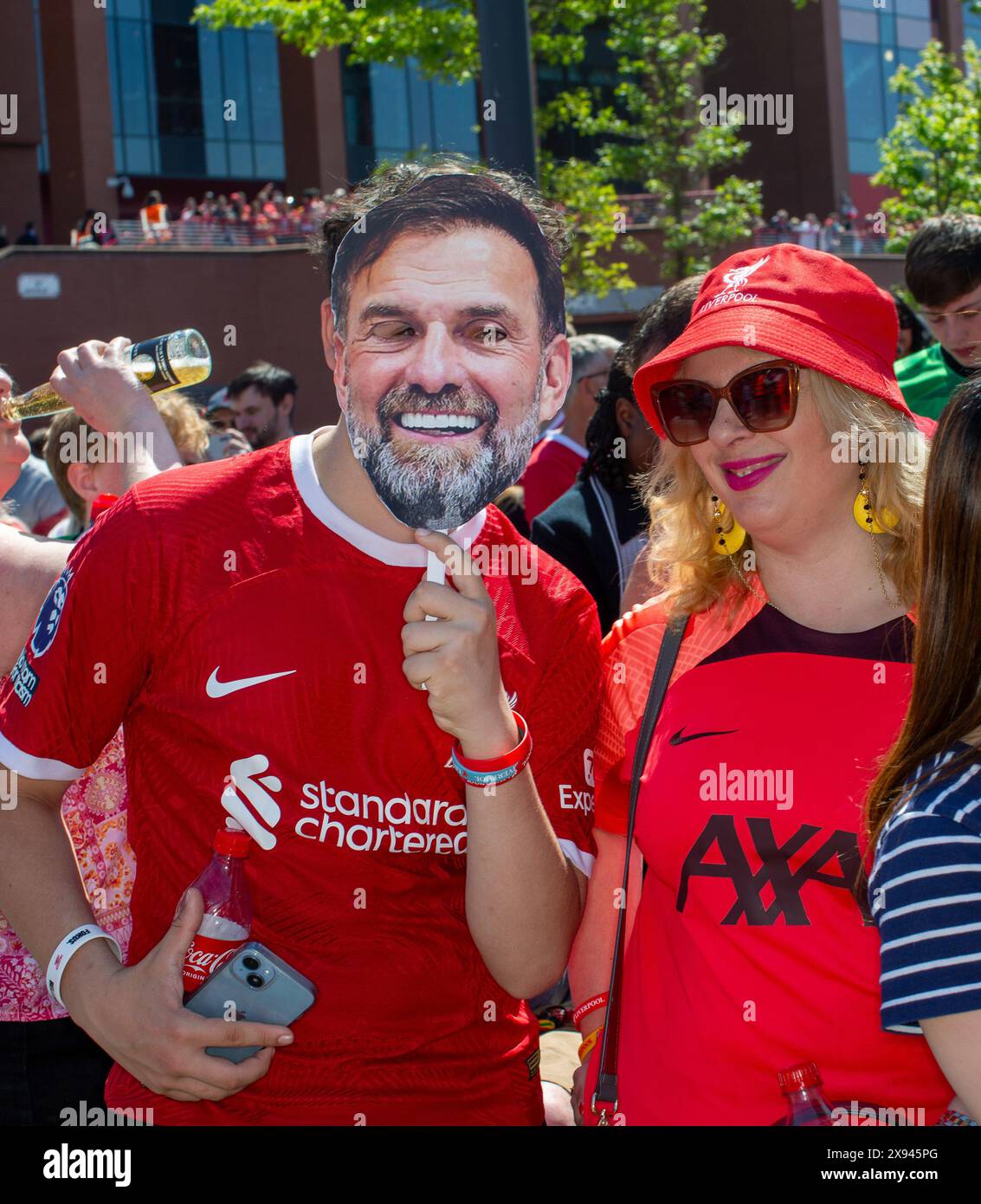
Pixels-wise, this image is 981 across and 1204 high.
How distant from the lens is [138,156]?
121ft

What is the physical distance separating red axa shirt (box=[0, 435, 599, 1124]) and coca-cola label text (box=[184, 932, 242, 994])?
81 millimetres

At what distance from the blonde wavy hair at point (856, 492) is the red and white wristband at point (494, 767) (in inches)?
23.4

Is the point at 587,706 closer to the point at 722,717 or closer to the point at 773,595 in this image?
the point at 722,717

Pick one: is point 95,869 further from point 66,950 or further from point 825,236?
point 825,236

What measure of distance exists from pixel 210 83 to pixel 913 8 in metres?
20.9

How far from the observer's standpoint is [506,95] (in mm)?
4500

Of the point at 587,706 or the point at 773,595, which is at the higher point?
Answer: the point at 773,595

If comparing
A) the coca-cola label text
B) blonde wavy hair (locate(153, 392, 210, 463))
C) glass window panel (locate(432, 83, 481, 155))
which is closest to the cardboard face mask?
the coca-cola label text

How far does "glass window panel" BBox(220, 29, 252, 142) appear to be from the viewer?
120 feet

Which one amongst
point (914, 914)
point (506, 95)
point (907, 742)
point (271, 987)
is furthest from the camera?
point (506, 95)

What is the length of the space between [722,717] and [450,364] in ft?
2.43

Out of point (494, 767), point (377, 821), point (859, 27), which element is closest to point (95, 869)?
point (377, 821)

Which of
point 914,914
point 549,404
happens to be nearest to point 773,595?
point 549,404

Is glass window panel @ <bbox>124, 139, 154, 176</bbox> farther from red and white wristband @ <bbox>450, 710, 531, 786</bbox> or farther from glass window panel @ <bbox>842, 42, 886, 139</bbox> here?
red and white wristband @ <bbox>450, 710, 531, 786</bbox>
